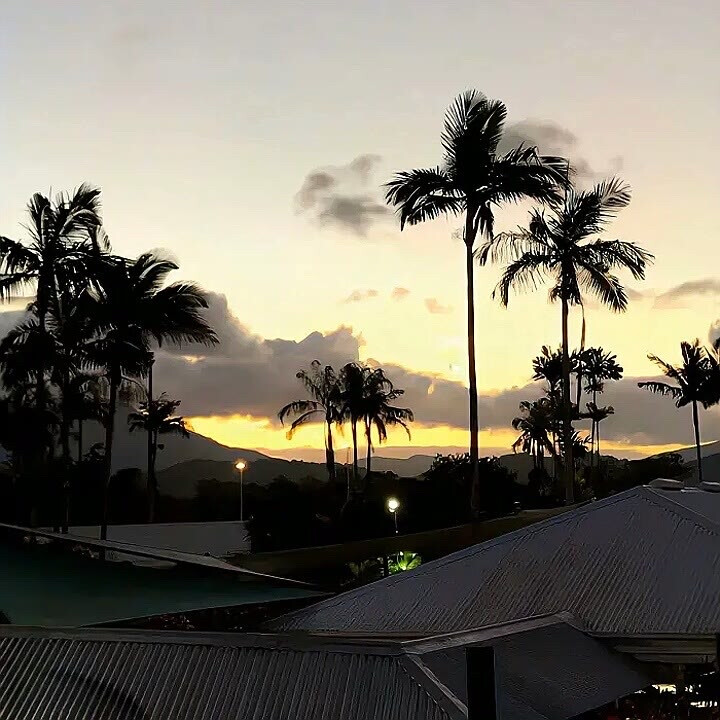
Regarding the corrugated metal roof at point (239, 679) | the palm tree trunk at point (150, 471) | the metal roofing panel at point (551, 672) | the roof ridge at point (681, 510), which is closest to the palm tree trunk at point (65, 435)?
the palm tree trunk at point (150, 471)

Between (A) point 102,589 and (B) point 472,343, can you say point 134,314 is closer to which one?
(B) point 472,343

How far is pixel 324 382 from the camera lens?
41531mm

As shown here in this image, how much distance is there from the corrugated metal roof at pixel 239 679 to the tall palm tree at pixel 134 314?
13767 millimetres

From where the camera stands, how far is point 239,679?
488 centimetres

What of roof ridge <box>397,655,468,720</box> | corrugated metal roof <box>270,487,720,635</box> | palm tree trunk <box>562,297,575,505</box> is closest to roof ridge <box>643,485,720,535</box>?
corrugated metal roof <box>270,487,720,635</box>

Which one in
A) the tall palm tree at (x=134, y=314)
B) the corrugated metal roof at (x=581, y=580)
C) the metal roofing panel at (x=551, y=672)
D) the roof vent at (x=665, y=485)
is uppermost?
the tall palm tree at (x=134, y=314)

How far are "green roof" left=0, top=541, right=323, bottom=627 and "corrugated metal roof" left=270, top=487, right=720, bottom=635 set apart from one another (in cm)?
71

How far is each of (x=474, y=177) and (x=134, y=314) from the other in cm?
676

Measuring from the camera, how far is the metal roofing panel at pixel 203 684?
4629mm

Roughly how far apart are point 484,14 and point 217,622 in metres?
8.36

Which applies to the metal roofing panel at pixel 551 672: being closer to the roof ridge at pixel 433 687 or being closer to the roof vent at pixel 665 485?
the roof ridge at pixel 433 687

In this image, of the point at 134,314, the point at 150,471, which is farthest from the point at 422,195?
the point at 150,471

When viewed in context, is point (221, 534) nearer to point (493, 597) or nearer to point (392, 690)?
point (493, 597)

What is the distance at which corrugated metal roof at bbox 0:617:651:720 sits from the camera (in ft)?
15.2
